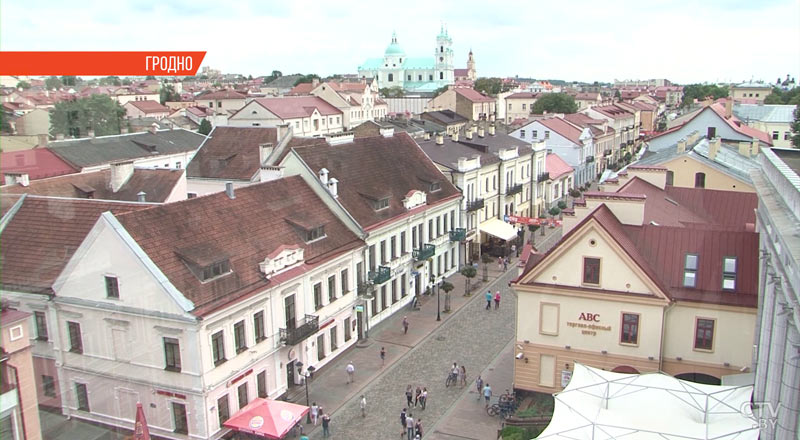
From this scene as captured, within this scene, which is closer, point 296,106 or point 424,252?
point 424,252

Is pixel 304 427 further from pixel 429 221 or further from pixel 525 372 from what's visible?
pixel 429 221

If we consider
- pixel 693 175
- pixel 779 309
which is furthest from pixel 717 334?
pixel 693 175

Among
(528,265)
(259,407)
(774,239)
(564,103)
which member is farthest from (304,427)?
(564,103)

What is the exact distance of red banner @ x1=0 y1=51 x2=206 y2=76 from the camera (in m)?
7.67

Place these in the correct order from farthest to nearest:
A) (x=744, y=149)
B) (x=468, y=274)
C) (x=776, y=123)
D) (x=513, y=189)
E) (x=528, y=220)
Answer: (x=776, y=123) < (x=513, y=189) < (x=528, y=220) < (x=744, y=149) < (x=468, y=274)

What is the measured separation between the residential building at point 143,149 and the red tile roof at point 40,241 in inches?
785

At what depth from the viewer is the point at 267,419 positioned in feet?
64.2

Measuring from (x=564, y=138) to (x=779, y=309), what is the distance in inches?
1972

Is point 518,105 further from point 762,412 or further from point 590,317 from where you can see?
point 762,412

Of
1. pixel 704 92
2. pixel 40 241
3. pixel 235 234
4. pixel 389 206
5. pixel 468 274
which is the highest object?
pixel 704 92

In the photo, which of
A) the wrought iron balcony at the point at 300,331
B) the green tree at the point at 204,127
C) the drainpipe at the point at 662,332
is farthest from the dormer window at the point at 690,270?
the green tree at the point at 204,127

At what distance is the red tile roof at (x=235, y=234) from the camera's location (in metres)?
19.6

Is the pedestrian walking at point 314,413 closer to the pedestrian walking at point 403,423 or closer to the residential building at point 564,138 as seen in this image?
the pedestrian walking at point 403,423

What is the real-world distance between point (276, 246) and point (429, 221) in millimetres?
12657
